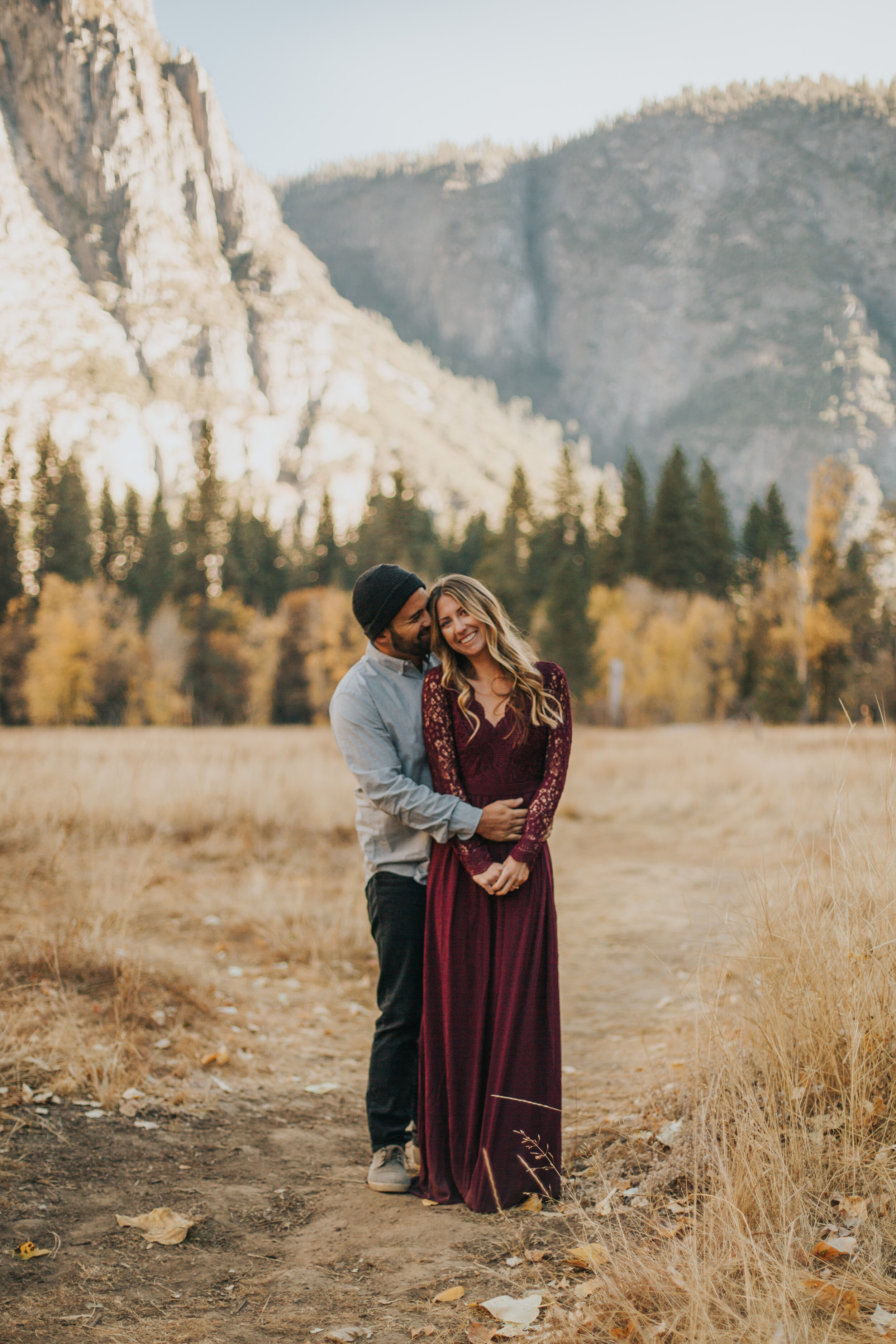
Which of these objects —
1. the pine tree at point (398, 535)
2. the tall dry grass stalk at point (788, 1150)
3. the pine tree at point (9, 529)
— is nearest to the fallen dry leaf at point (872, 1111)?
the tall dry grass stalk at point (788, 1150)

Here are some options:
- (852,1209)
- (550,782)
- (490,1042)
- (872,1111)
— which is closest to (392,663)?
(550,782)

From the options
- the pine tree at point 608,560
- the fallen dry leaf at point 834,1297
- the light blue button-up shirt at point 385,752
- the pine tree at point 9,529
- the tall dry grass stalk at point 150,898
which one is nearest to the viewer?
the fallen dry leaf at point 834,1297

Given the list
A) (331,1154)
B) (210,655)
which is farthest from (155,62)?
(331,1154)

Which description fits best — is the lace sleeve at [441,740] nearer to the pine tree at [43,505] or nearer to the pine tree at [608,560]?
the pine tree at [608,560]

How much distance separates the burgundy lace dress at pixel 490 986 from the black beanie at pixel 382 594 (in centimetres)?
31

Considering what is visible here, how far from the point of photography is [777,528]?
57.4 metres

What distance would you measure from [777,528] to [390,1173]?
5854cm

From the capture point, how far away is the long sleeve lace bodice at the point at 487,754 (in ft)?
10.9

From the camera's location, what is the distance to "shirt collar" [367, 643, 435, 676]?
140 inches

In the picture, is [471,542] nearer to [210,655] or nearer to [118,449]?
[210,655]

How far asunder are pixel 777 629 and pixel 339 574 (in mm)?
29608

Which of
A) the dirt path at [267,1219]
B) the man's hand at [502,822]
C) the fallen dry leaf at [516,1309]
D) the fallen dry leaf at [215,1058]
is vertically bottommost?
the fallen dry leaf at [215,1058]

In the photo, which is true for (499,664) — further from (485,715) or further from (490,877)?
(490,877)

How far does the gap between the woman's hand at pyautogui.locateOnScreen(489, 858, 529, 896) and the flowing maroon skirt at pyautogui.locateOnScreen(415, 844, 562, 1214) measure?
95 millimetres
